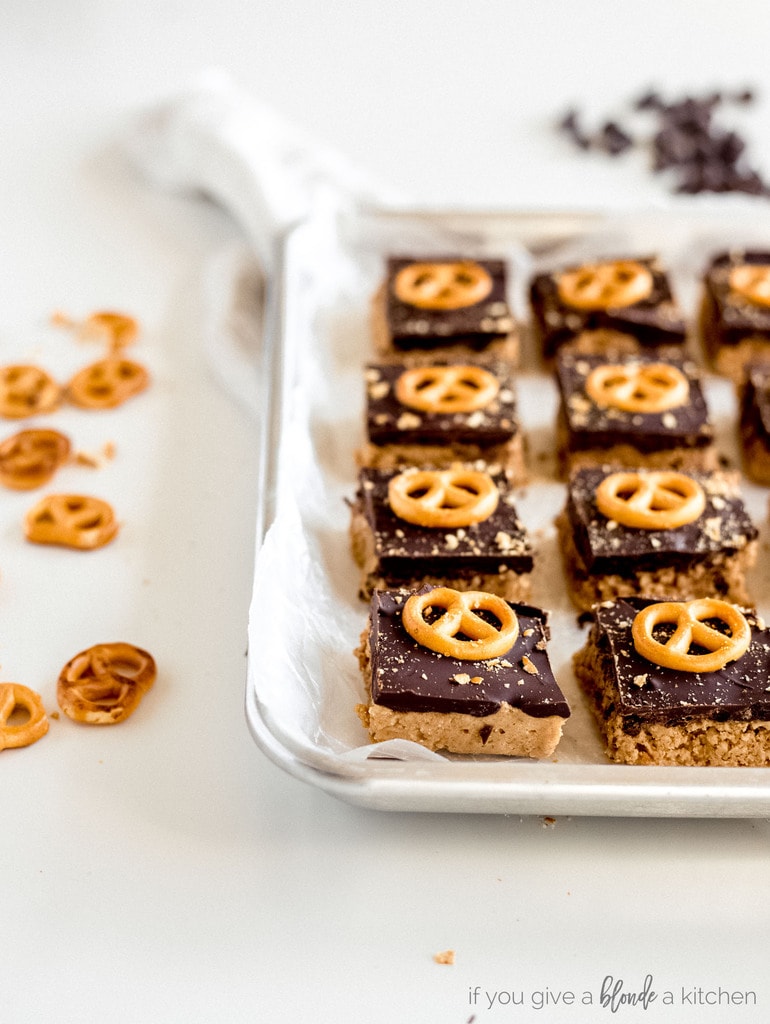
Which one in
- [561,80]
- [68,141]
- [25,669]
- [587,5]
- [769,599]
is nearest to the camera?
[25,669]

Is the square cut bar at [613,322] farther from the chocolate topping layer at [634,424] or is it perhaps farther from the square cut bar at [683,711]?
the square cut bar at [683,711]

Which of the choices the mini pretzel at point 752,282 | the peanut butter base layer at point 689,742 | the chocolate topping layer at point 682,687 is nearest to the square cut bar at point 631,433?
the mini pretzel at point 752,282

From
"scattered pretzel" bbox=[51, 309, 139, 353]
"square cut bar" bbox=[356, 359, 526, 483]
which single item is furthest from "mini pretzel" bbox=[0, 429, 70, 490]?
"square cut bar" bbox=[356, 359, 526, 483]

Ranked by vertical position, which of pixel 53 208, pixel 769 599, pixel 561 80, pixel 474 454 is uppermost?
pixel 561 80

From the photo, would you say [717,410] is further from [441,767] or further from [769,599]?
[441,767]

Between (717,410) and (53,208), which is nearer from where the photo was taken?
(717,410)

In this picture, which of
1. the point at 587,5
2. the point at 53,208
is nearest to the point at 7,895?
the point at 53,208

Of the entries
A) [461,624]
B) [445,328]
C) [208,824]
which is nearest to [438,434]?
[445,328]

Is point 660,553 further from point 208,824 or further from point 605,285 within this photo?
point 208,824
